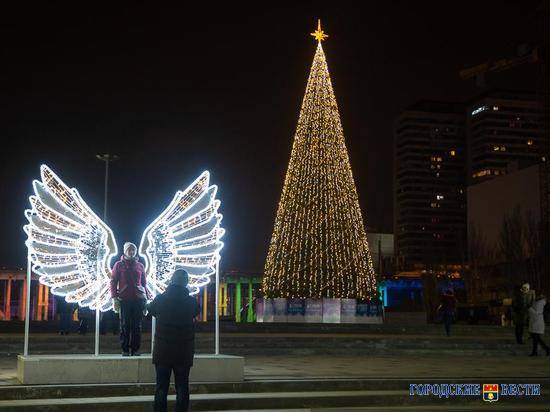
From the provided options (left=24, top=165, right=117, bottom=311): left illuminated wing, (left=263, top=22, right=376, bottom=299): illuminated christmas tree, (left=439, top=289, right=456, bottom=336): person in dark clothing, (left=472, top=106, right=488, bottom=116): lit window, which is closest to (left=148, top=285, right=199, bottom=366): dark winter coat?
(left=24, top=165, right=117, bottom=311): left illuminated wing

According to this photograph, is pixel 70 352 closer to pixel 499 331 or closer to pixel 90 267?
pixel 90 267

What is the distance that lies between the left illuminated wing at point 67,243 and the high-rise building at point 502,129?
16734 centimetres

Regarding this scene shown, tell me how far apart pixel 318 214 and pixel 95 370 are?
23.7 metres

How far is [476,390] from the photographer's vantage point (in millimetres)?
12727

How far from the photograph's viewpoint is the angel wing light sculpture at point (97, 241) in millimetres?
12828

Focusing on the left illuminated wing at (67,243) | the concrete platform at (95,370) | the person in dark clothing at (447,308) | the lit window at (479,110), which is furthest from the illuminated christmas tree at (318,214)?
the lit window at (479,110)

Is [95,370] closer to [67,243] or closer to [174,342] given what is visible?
[67,243]

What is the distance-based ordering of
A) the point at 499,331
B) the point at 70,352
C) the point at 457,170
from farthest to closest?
the point at 457,170
the point at 499,331
the point at 70,352

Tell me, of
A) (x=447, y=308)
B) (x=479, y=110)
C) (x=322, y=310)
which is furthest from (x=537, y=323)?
(x=479, y=110)

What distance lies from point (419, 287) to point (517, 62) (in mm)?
34329

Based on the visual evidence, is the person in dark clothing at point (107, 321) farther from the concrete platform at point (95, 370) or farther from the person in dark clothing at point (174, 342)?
the person in dark clothing at point (174, 342)

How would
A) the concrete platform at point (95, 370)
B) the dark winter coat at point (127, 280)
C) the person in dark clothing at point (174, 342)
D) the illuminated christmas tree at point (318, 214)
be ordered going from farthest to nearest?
the illuminated christmas tree at point (318, 214), the dark winter coat at point (127, 280), the concrete platform at point (95, 370), the person in dark clothing at point (174, 342)

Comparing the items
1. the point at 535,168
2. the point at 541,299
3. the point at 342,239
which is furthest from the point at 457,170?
the point at 541,299

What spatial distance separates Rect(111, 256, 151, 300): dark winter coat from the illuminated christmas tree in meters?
21.8
